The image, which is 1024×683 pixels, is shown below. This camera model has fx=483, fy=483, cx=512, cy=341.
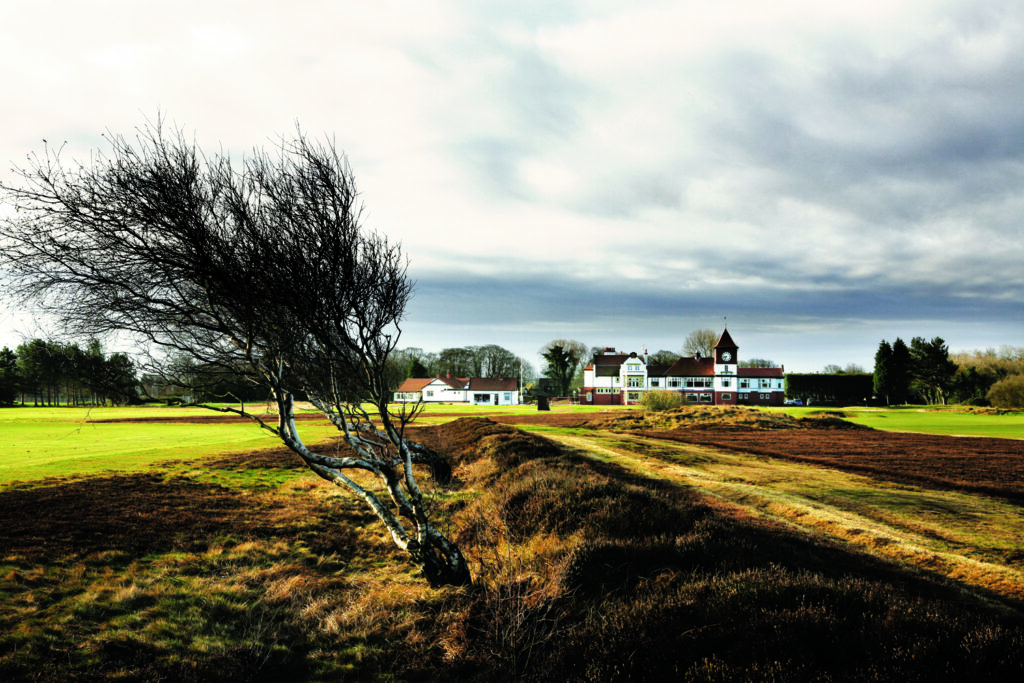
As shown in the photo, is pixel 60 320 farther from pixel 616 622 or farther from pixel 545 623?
pixel 616 622

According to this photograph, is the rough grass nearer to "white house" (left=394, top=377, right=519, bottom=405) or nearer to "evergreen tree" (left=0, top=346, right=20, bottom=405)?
"evergreen tree" (left=0, top=346, right=20, bottom=405)

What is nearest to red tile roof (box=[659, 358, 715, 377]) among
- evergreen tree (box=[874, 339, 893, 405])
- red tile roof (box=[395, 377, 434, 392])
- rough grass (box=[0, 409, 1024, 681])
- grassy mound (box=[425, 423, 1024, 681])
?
evergreen tree (box=[874, 339, 893, 405])

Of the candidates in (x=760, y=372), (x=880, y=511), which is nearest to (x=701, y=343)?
(x=760, y=372)

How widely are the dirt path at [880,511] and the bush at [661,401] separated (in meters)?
25.3

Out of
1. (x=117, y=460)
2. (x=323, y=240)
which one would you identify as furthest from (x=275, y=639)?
(x=117, y=460)

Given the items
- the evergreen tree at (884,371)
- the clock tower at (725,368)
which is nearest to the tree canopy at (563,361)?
the clock tower at (725,368)

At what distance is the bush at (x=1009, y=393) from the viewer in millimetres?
51281

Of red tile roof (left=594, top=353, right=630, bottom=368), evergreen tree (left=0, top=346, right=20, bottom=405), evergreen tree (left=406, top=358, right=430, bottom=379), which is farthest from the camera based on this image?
evergreen tree (left=406, top=358, right=430, bottom=379)

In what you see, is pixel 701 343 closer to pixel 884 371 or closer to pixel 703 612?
pixel 884 371

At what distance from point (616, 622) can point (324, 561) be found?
760 cm

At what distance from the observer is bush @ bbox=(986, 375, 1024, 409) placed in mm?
51281

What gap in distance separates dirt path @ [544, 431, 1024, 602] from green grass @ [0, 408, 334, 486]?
765 inches

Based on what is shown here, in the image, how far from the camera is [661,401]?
155ft

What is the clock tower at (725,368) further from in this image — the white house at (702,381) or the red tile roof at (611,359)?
the red tile roof at (611,359)
